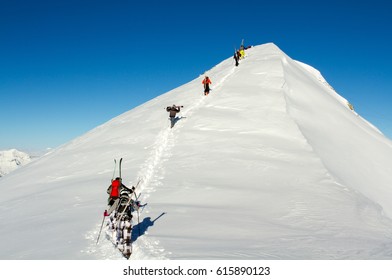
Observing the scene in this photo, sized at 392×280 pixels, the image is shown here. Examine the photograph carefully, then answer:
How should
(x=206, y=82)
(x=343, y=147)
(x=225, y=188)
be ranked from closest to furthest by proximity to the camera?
(x=225, y=188) < (x=343, y=147) < (x=206, y=82)

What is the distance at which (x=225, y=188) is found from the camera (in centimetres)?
1489

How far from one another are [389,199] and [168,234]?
12.8 m

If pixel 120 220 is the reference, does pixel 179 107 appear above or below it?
above

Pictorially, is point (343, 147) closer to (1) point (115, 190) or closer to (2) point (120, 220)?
(1) point (115, 190)

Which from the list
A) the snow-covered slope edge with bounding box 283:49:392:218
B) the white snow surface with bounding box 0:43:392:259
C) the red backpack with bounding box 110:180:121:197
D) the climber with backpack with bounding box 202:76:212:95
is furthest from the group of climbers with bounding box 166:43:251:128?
the red backpack with bounding box 110:180:121:197

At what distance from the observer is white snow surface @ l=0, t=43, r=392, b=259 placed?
963 centimetres

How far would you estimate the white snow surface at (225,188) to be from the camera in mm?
9633

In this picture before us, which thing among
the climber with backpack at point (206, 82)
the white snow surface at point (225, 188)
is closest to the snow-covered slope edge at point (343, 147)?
the white snow surface at point (225, 188)

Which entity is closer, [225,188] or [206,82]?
[225,188]

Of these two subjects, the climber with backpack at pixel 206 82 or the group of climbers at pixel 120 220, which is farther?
the climber with backpack at pixel 206 82

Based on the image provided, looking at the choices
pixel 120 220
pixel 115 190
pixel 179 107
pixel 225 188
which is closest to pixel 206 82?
pixel 179 107

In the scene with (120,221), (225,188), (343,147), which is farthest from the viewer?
(343,147)

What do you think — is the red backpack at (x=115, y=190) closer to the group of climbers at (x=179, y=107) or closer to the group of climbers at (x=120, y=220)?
the group of climbers at (x=120, y=220)

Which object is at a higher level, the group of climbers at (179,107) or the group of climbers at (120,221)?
the group of climbers at (179,107)
